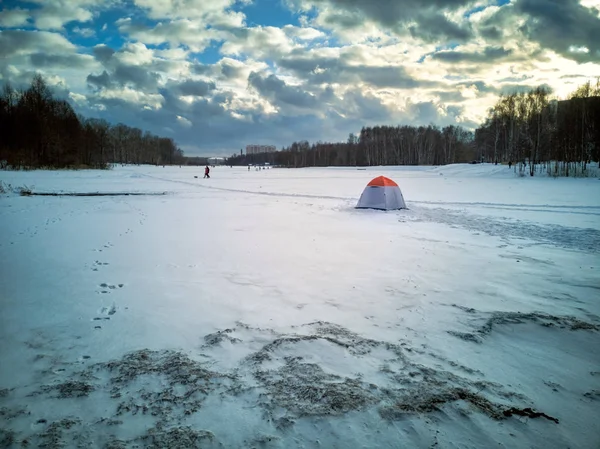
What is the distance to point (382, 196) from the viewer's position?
13094mm

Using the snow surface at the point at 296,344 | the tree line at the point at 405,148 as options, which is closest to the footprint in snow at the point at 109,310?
the snow surface at the point at 296,344

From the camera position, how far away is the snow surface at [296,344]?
7.14 ft

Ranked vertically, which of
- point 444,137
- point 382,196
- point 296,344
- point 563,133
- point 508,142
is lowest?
point 296,344

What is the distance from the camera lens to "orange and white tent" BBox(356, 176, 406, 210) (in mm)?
13075

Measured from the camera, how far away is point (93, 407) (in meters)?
2.31

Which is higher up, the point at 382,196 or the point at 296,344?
the point at 382,196

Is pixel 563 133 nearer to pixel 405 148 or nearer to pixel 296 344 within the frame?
pixel 296 344

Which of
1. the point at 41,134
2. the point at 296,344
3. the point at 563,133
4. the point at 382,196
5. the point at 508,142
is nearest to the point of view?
the point at 296,344

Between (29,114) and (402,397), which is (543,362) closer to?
(402,397)

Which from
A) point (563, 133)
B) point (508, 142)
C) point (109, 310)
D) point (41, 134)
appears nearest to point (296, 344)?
point (109, 310)

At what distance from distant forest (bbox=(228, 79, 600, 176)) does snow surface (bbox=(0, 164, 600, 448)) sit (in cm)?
3501

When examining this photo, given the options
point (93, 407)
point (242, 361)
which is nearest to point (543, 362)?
point (242, 361)

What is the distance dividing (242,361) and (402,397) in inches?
53.9

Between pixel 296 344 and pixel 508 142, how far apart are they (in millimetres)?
68634
